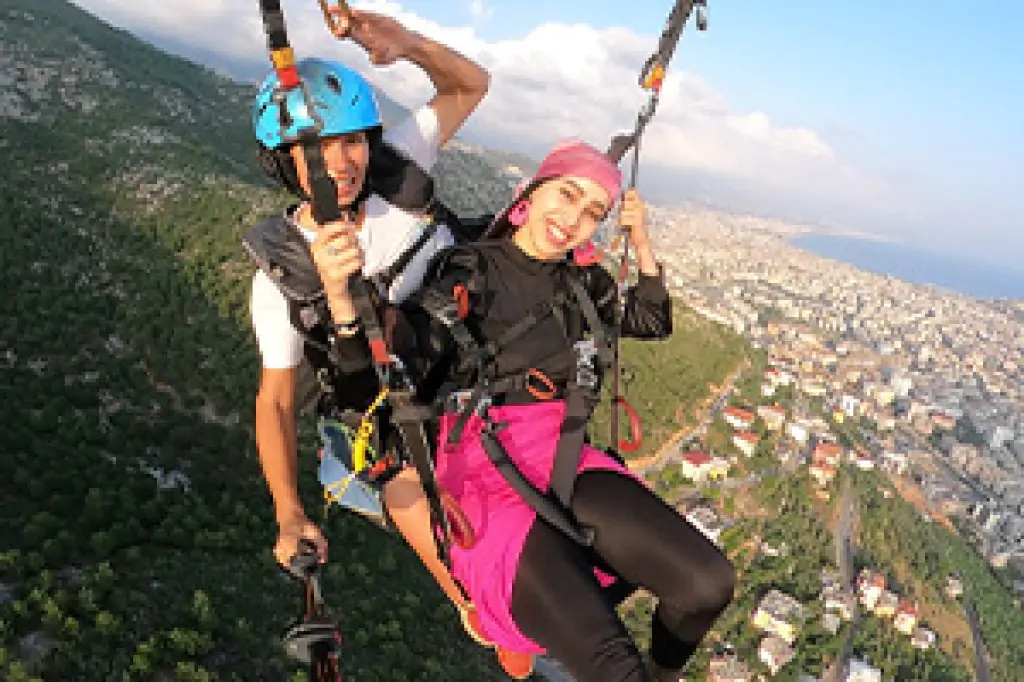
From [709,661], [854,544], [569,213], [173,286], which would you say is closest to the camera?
[569,213]

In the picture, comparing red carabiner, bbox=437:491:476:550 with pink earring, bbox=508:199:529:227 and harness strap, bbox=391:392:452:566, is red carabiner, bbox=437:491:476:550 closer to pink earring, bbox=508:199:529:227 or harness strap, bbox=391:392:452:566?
harness strap, bbox=391:392:452:566

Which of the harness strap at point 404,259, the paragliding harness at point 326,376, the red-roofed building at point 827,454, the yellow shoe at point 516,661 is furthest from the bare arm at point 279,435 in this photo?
the red-roofed building at point 827,454

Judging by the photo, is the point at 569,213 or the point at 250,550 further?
the point at 250,550

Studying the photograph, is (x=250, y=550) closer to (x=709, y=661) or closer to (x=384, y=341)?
(x=384, y=341)

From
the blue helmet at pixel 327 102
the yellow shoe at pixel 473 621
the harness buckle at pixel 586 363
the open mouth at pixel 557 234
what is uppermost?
the blue helmet at pixel 327 102

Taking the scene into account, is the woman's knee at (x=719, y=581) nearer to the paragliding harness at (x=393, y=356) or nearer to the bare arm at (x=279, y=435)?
the paragliding harness at (x=393, y=356)

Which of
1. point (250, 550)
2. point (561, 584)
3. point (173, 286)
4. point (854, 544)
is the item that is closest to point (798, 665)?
point (854, 544)

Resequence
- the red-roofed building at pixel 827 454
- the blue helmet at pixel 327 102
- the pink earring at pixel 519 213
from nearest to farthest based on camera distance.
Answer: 1. the blue helmet at pixel 327 102
2. the pink earring at pixel 519 213
3. the red-roofed building at pixel 827 454
